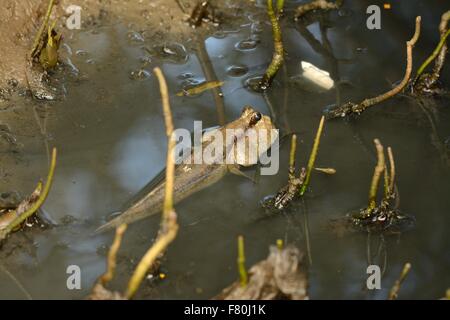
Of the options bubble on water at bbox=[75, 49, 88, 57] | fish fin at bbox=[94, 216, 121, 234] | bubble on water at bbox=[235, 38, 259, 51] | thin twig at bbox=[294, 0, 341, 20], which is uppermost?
thin twig at bbox=[294, 0, 341, 20]

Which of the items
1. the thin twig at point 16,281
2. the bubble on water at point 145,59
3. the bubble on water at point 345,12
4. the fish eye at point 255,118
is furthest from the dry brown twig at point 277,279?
the bubble on water at point 345,12

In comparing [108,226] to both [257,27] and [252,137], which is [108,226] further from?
[257,27]

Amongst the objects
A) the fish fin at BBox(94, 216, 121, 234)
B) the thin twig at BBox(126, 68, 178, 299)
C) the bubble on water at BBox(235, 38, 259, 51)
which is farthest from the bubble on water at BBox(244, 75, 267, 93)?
the thin twig at BBox(126, 68, 178, 299)

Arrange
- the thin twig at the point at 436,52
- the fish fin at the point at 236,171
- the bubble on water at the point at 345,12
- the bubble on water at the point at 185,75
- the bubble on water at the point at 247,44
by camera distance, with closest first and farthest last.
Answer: the fish fin at the point at 236,171
the thin twig at the point at 436,52
the bubble on water at the point at 185,75
the bubble on water at the point at 247,44
the bubble on water at the point at 345,12

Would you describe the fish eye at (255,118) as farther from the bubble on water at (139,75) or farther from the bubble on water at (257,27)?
the bubble on water at (257,27)

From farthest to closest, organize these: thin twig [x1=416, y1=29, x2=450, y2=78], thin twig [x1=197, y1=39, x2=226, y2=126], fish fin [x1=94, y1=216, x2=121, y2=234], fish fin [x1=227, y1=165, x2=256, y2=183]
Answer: thin twig [x1=197, y1=39, x2=226, y2=126] → thin twig [x1=416, y1=29, x2=450, y2=78] → fish fin [x1=227, y1=165, x2=256, y2=183] → fish fin [x1=94, y1=216, x2=121, y2=234]

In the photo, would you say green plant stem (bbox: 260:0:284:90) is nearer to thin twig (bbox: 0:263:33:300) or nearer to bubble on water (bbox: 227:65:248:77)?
bubble on water (bbox: 227:65:248:77)

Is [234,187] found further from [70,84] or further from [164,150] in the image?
[70,84]
